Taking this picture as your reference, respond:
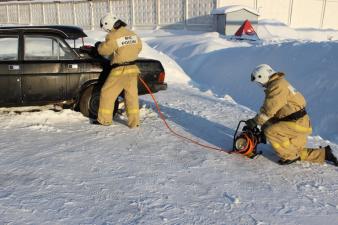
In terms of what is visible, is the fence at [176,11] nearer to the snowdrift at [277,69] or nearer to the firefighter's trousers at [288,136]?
the snowdrift at [277,69]

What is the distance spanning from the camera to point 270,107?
15.1ft

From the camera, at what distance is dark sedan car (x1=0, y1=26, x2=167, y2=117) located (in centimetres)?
592

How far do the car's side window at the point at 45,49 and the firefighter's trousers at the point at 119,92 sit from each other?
93 cm

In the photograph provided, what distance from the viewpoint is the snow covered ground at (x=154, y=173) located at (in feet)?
11.7

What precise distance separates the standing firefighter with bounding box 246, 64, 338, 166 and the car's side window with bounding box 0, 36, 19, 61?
3653 millimetres

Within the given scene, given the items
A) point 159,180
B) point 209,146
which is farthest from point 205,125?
point 159,180

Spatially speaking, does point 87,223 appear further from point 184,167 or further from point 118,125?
point 118,125

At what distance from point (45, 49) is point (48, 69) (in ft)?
1.11

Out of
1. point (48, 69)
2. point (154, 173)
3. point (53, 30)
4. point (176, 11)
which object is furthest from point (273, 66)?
point (176, 11)

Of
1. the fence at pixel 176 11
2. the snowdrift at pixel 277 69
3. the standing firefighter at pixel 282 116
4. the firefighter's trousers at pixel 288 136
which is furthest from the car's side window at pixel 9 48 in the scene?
the fence at pixel 176 11

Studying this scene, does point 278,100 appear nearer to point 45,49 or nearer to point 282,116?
point 282,116

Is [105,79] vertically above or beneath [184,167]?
above

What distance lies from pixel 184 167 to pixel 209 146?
0.92 m

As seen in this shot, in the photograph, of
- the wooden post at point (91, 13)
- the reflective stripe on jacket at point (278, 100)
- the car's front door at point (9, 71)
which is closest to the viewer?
the reflective stripe on jacket at point (278, 100)
